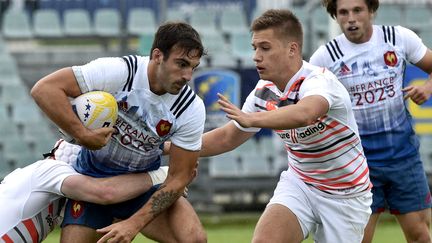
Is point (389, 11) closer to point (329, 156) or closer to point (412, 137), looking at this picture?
point (412, 137)

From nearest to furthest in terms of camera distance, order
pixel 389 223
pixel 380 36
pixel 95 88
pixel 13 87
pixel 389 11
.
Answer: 1. pixel 95 88
2. pixel 380 36
3. pixel 389 223
4. pixel 13 87
5. pixel 389 11

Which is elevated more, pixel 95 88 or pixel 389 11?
pixel 95 88

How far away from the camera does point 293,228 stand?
636cm

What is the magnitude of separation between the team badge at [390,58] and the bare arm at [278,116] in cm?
178

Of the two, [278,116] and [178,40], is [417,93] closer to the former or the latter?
[278,116]

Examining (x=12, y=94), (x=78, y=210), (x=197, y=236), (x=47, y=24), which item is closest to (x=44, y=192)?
(x=78, y=210)

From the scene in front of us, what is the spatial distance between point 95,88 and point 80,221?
0.95 metres

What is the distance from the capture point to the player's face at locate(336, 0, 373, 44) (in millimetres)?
7375

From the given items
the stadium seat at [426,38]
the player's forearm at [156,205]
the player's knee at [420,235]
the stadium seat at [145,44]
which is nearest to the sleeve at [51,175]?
the player's forearm at [156,205]

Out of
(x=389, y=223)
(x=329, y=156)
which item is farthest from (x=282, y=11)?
(x=389, y=223)

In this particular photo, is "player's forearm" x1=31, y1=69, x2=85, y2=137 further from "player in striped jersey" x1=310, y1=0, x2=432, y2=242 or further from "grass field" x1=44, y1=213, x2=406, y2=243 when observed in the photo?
"grass field" x1=44, y1=213, x2=406, y2=243

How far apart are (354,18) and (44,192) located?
8.62 feet

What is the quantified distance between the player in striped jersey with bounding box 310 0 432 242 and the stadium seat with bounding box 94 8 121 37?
403 inches

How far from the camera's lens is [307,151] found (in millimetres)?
6473
